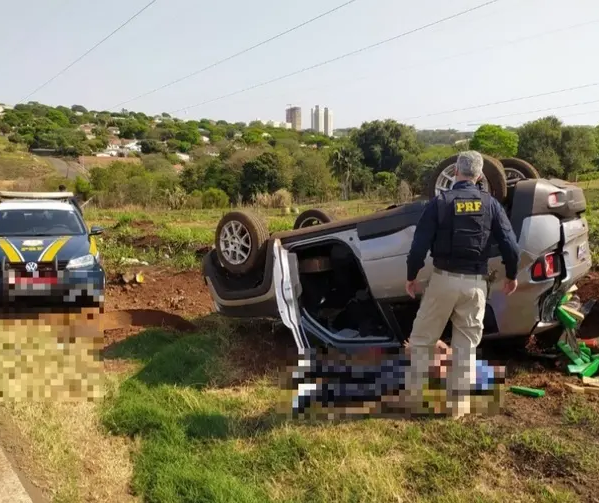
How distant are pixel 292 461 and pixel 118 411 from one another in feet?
4.86

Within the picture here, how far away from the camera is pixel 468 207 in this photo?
11.9 feet

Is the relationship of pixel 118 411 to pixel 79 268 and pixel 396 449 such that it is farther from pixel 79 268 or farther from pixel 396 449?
pixel 79 268

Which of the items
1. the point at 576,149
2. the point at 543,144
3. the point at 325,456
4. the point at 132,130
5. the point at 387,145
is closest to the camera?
the point at 325,456

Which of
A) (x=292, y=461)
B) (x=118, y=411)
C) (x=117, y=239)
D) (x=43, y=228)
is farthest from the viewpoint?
(x=117, y=239)

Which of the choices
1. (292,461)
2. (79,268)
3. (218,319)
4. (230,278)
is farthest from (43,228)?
(292,461)

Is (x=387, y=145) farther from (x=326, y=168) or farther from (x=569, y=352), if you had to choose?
(x=569, y=352)

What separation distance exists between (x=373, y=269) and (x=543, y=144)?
57.6 m

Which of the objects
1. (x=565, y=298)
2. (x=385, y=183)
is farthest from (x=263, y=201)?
(x=565, y=298)

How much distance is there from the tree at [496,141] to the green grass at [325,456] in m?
62.4

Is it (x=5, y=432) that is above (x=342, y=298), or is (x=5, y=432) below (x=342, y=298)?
below

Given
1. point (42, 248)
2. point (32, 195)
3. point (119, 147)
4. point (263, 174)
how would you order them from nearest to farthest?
point (42, 248) → point (32, 195) → point (263, 174) → point (119, 147)

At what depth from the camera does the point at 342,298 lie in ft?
18.1

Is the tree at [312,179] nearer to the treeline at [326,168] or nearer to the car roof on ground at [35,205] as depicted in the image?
the treeline at [326,168]

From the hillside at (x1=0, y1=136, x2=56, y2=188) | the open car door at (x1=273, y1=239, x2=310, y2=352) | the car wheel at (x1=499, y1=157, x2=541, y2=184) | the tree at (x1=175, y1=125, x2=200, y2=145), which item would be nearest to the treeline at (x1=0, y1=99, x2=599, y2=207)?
the hillside at (x1=0, y1=136, x2=56, y2=188)
